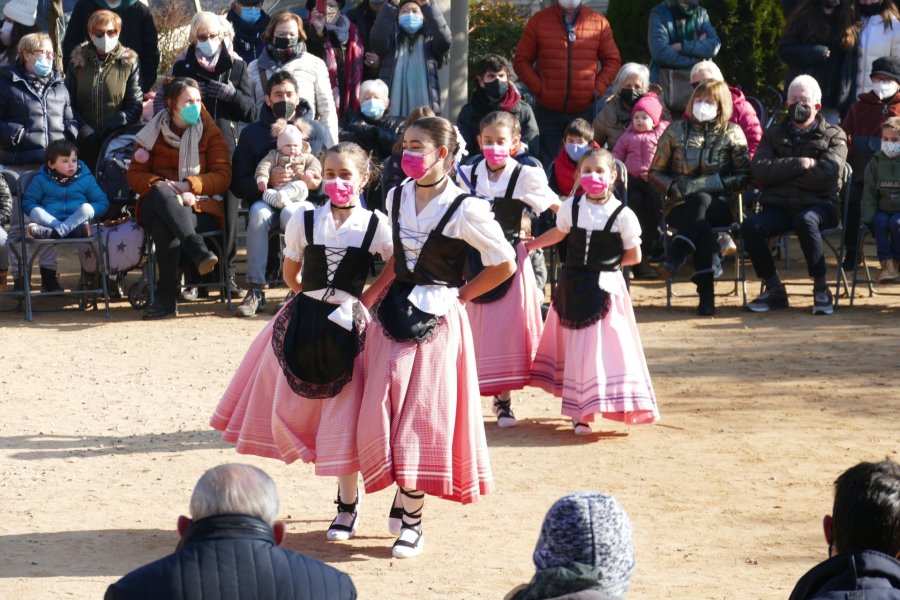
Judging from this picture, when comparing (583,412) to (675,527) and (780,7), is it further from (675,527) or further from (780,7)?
(780,7)

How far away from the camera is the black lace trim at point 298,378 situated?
7000mm

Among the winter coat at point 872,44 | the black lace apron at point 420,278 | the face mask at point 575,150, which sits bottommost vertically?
the black lace apron at point 420,278

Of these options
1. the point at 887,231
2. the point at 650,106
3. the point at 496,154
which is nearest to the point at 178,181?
the point at 650,106

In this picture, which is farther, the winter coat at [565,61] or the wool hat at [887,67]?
the winter coat at [565,61]

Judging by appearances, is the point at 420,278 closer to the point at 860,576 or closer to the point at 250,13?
the point at 860,576

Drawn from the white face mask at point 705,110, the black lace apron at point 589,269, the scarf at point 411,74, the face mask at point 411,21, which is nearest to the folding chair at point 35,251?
the scarf at point 411,74

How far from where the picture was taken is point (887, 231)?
1259cm

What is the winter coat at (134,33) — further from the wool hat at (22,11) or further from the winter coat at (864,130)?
the winter coat at (864,130)

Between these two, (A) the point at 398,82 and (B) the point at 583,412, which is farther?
(A) the point at 398,82

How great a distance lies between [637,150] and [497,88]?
1.26m

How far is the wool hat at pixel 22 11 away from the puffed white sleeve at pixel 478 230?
860cm

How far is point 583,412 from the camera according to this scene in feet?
29.3

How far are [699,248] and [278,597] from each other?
29.6 feet

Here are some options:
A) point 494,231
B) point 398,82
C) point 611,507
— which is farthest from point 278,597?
point 398,82
